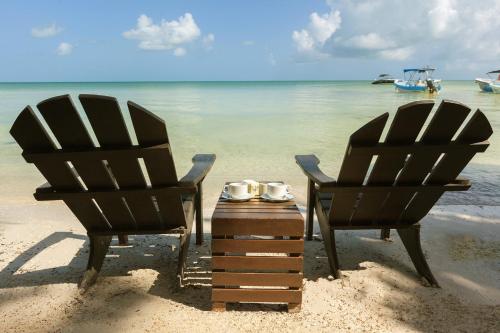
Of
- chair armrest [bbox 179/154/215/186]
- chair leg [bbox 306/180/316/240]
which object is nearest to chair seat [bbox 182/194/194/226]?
chair armrest [bbox 179/154/215/186]

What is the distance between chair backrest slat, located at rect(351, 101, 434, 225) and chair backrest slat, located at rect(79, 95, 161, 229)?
1489 mm

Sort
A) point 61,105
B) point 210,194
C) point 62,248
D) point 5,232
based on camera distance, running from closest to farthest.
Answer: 1. point 61,105
2. point 62,248
3. point 5,232
4. point 210,194

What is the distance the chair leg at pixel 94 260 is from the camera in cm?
261

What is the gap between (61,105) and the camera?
2.03 metres

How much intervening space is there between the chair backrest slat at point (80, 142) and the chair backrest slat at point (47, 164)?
59 millimetres

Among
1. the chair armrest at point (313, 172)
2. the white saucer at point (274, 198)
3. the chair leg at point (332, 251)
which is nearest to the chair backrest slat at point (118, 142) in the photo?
the white saucer at point (274, 198)

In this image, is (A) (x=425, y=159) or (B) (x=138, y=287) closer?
(A) (x=425, y=159)

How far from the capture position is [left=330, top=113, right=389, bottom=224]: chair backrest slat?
213cm

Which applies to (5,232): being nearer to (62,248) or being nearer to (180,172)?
(62,248)

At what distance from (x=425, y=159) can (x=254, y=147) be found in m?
6.99

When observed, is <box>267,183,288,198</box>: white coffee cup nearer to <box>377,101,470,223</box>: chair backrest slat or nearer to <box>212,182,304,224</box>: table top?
<box>212,182,304,224</box>: table top

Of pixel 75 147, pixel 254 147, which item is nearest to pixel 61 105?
pixel 75 147

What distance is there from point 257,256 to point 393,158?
3.46 ft

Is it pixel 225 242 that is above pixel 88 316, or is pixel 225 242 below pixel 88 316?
above
